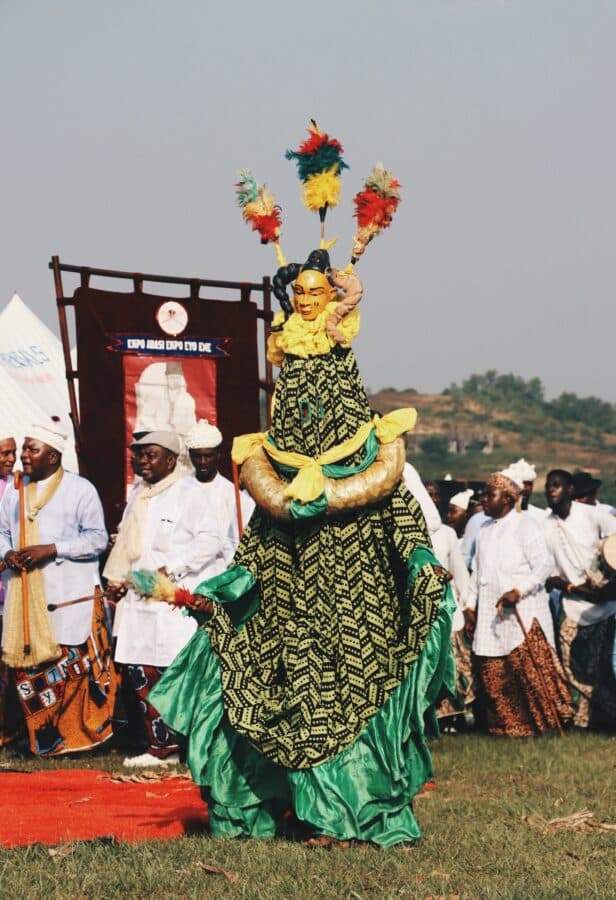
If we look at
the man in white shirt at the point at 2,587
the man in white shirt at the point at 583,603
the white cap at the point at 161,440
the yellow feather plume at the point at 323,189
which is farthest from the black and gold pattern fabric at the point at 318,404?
the man in white shirt at the point at 583,603

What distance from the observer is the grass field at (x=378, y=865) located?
5957 mm

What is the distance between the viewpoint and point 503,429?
74.2 meters

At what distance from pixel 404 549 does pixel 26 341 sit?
12.8 meters

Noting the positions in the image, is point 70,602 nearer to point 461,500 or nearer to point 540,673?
point 540,673

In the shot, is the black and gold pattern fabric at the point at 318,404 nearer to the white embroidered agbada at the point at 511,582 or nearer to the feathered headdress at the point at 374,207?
the feathered headdress at the point at 374,207

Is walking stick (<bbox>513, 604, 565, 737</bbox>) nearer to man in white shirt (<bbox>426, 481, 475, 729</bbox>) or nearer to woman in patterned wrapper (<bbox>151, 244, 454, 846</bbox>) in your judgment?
man in white shirt (<bbox>426, 481, 475, 729</bbox>)

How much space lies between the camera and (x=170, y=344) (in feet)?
38.7

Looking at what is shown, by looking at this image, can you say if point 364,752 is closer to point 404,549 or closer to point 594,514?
point 404,549

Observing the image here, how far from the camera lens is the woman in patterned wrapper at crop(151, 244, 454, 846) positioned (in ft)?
22.3

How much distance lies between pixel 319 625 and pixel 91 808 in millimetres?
1898

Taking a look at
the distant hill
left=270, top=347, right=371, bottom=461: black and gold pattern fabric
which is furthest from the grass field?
the distant hill

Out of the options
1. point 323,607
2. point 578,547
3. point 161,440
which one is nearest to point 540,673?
point 578,547

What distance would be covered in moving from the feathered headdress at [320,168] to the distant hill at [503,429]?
51023 millimetres

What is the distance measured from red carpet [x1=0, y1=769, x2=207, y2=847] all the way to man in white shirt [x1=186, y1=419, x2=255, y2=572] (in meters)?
1.61
